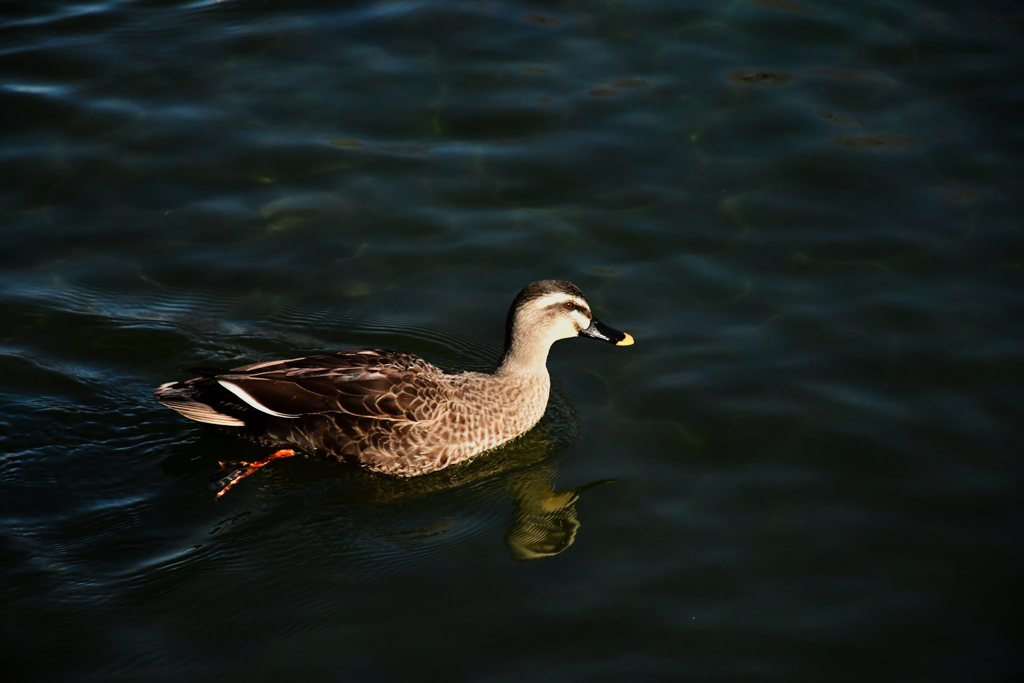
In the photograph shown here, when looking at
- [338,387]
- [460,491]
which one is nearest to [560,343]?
[460,491]

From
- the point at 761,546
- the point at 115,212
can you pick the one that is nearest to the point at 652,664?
the point at 761,546

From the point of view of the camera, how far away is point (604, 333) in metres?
7.60

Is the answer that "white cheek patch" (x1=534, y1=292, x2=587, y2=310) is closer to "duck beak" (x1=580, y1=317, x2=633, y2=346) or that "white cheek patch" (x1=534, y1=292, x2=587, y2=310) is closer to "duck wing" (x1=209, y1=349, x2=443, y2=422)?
"duck beak" (x1=580, y1=317, x2=633, y2=346)

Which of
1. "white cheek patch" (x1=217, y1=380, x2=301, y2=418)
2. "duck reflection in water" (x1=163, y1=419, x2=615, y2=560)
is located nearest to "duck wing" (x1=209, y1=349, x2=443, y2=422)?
"white cheek patch" (x1=217, y1=380, x2=301, y2=418)

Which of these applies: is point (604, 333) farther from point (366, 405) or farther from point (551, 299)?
point (366, 405)

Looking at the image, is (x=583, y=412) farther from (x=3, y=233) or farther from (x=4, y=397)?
(x=3, y=233)

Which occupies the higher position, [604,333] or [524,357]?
[604,333]

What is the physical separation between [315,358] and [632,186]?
3783mm

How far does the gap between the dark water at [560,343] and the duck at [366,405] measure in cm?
18

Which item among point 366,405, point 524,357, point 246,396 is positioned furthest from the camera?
point 524,357

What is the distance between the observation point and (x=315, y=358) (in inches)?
289

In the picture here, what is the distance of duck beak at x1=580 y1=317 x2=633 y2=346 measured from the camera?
7566 millimetres

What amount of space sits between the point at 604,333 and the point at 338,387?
2.00 metres

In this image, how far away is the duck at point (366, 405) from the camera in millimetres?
7078
